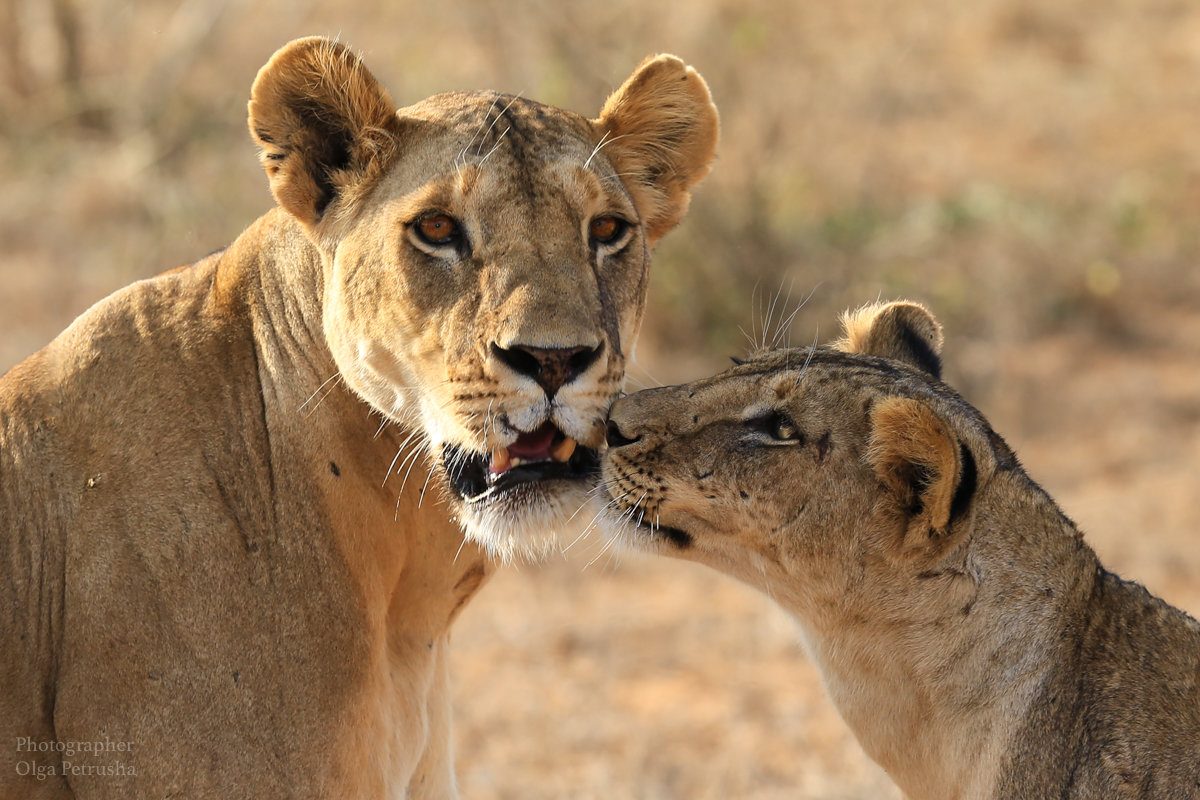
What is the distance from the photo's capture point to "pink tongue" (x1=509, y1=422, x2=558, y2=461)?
2.94 meters

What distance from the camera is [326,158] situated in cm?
313

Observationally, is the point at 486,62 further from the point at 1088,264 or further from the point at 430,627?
the point at 430,627

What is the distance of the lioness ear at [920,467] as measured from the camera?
2830 mm

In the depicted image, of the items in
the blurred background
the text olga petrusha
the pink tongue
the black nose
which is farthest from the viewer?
the blurred background

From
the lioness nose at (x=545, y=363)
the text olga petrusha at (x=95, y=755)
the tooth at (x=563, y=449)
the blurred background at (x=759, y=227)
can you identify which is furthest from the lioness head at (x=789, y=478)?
the blurred background at (x=759, y=227)

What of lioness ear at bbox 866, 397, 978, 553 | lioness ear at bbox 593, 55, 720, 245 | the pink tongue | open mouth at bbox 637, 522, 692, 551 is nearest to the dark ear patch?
lioness ear at bbox 866, 397, 978, 553

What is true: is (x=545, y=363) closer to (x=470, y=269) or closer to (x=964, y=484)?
(x=470, y=269)

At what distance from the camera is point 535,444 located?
2.96 m

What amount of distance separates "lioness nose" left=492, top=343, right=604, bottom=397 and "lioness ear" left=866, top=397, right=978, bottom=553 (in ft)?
2.14

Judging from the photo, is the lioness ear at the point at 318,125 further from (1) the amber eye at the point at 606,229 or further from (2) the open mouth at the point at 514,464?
(2) the open mouth at the point at 514,464

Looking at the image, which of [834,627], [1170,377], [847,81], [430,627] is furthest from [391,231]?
[847,81]

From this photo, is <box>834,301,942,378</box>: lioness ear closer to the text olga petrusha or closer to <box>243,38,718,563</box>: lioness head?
<box>243,38,718,563</box>: lioness head

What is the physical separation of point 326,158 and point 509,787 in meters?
3.26

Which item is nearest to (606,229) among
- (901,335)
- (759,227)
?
(901,335)
